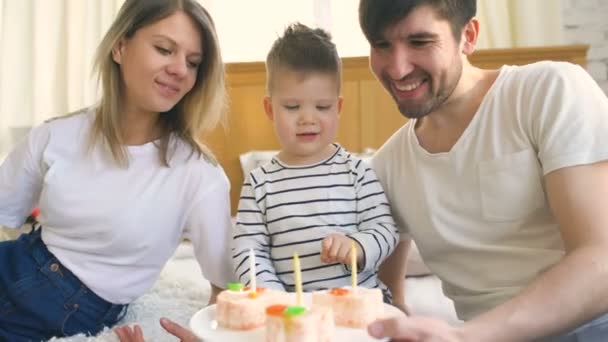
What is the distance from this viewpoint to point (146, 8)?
1426 millimetres

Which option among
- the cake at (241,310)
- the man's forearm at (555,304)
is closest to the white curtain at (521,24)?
the man's forearm at (555,304)

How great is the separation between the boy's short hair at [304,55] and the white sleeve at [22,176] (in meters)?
0.57

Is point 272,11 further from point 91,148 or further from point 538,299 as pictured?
point 538,299

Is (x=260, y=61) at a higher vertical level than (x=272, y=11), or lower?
lower

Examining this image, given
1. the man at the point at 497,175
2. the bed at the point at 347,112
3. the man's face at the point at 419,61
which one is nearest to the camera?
the man at the point at 497,175

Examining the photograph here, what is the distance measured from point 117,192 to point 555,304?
0.95 metres

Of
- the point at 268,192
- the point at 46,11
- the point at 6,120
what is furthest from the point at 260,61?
the point at 268,192

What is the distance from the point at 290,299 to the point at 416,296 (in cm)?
75

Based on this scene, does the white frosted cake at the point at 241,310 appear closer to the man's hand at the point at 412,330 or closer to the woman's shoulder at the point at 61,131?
the man's hand at the point at 412,330

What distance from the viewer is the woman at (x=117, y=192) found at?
140 centimetres

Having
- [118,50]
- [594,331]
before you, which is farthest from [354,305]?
[118,50]

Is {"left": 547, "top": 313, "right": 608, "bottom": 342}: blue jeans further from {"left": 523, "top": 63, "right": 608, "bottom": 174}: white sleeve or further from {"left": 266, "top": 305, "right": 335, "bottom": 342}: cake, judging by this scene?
{"left": 266, "top": 305, "right": 335, "bottom": 342}: cake

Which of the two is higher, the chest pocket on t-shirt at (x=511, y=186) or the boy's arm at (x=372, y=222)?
the chest pocket on t-shirt at (x=511, y=186)

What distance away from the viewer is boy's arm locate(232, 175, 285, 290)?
4.19 ft
